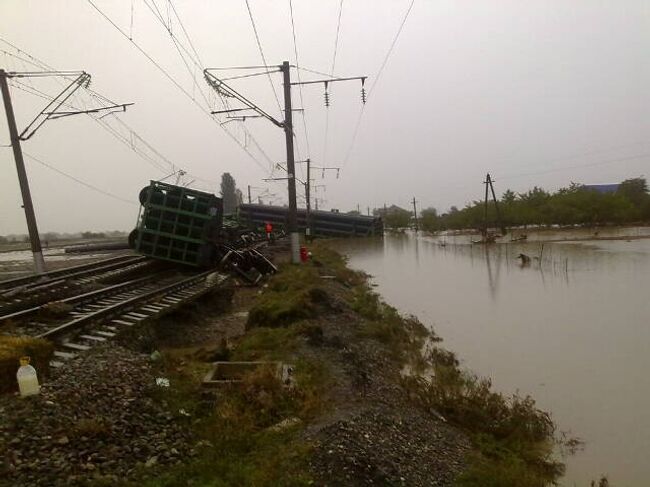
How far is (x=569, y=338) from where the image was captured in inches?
446

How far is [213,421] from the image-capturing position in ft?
17.4

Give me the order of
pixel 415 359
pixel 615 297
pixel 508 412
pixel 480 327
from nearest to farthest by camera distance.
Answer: pixel 508 412, pixel 415 359, pixel 480 327, pixel 615 297

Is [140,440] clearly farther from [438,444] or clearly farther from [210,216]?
[210,216]

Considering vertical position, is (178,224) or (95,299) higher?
(178,224)

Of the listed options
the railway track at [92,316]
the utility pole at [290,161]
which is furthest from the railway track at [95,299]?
the utility pole at [290,161]

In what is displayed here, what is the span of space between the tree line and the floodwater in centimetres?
3486

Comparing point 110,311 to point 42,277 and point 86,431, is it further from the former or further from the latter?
point 42,277

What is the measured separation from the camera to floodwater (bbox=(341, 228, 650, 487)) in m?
6.64

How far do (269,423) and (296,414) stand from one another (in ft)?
1.09

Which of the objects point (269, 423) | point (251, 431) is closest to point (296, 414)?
point (269, 423)

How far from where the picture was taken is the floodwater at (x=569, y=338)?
21.8 ft

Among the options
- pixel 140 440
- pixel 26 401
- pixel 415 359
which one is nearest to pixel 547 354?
pixel 415 359

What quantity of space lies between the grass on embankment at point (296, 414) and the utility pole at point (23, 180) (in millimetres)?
11677

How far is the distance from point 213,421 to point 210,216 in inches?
475
